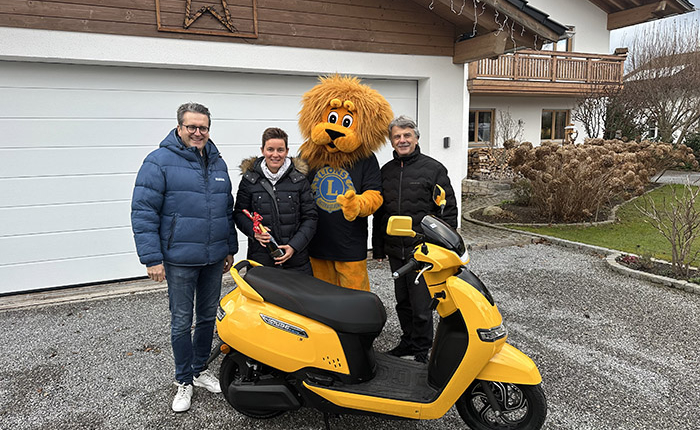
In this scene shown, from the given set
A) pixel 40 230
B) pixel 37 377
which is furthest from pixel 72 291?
pixel 37 377

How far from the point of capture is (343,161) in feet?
10.2

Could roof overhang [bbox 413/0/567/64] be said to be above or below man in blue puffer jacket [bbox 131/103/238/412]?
above

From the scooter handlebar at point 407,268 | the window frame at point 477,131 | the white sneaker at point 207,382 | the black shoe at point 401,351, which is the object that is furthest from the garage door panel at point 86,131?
the window frame at point 477,131

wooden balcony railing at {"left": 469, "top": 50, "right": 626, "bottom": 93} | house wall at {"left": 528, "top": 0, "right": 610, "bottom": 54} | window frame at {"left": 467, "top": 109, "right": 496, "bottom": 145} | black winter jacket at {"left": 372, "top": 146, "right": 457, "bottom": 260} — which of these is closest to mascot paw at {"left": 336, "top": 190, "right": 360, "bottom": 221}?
black winter jacket at {"left": 372, "top": 146, "right": 457, "bottom": 260}

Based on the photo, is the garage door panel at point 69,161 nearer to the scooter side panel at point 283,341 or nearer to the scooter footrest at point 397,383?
the scooter side panel at point 283,341

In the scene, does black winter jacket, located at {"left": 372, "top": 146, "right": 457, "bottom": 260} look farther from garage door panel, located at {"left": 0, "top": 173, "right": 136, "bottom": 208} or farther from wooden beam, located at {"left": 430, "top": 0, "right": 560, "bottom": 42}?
garage door panel, located at {"left": 0, "top": 173, "right": 136, "bottom": 208}

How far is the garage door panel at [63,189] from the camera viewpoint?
4.55m

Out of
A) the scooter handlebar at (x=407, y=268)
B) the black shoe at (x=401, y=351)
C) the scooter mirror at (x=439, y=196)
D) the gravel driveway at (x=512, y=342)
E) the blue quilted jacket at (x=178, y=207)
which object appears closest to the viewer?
the scooter handlebar at (x=407, y=268)

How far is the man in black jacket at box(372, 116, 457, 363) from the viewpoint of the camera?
3.01 meters

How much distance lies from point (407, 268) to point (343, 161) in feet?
3.75

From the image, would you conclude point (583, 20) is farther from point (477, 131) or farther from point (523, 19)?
point (523, 19)

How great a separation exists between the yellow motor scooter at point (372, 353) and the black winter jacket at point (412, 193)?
0.69 m

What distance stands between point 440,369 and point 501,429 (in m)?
0.44

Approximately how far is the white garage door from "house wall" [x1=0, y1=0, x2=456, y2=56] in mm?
437
